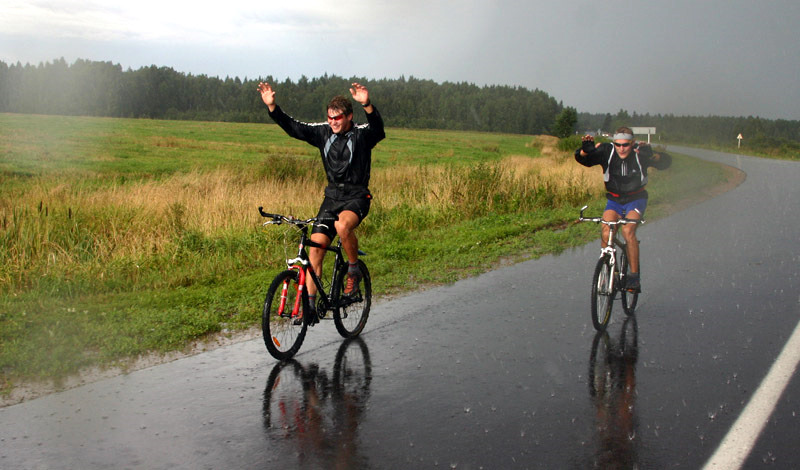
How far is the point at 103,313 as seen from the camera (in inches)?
284

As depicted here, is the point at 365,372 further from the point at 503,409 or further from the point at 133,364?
the point at 133,364

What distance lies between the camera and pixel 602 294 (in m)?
6.82

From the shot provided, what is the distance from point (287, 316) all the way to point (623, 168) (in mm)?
3848

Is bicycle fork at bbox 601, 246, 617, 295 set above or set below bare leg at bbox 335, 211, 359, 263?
below

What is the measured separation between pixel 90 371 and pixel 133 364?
12.7 inches

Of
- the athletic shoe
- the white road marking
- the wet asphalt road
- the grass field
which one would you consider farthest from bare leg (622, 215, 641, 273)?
the athletic shoe

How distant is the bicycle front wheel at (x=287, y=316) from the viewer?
18.7 feet

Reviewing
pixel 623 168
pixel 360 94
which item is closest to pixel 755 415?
pixel 623 168

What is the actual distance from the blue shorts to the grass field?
2452 mm

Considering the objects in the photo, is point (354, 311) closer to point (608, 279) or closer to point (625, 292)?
point (608, 279)

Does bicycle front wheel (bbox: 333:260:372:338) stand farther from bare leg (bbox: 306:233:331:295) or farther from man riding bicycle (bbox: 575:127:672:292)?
man riding bicycle (bbox: 575:127:672:292)

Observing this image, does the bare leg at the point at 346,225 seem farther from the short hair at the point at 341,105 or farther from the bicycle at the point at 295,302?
the short hair at the point at 341,105

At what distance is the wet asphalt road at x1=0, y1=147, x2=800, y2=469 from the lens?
3.97m

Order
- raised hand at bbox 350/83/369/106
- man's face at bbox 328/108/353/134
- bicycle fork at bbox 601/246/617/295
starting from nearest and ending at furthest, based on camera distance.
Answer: raised hand at bbox 350/83/369/106
man's face at bbox 328/108/353/134
bicycle fork at bbox 601/246/617/295
